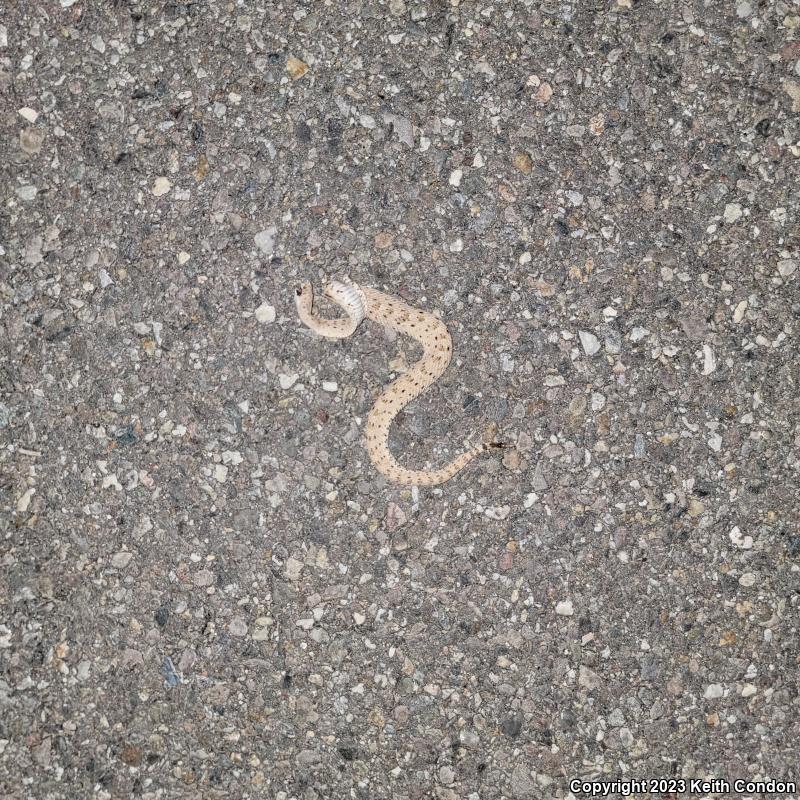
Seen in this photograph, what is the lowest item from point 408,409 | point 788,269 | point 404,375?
point 408,409

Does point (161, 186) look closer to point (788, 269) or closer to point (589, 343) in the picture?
point (589, 343)

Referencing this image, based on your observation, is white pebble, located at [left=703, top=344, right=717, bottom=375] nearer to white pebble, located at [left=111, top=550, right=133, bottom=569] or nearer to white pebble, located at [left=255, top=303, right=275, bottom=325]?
white pebble, located at [left=255, top=303, right=275, bottom=325]

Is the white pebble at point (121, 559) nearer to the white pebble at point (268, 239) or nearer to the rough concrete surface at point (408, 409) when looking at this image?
the rough concrete surface at point (408, 409)

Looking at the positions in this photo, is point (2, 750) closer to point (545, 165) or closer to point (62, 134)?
point (62, 134)

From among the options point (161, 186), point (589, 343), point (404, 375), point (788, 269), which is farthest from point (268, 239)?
point (788, 269)

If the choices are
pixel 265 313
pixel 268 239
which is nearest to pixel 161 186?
pixel 268 239

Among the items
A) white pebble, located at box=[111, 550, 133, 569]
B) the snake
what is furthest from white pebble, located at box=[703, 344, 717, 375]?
white pebble, located at box=[111, 550, 133, 569]

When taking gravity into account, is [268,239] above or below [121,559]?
above
